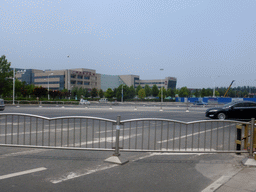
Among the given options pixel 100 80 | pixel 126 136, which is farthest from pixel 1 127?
pixel 100 80

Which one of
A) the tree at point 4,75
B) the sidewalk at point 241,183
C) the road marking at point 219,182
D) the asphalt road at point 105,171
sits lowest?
the asphalt road at point 105,171

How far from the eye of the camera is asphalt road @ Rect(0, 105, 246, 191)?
4.35 metres

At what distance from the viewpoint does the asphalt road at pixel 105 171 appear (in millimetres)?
4352

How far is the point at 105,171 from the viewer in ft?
17.0

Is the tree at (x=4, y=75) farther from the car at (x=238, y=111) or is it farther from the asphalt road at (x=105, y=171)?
the asphalt road at (x=105, y=171)

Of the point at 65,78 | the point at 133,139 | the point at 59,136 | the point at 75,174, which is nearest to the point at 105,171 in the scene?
the point at 75,174

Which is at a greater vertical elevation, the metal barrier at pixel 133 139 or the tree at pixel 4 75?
the tree at pixel 4 75

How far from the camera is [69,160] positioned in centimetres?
599

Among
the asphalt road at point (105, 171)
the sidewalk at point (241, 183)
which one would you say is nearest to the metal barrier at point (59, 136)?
the asphalt road at point (105, 171)

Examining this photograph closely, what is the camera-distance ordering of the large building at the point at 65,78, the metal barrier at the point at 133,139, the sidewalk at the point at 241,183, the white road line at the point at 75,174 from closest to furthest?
the sidewalk at the point at 241,183
the white road line at the point at 75,174
the metal barrier at the point at 133,139
the large building at the point at 65,78

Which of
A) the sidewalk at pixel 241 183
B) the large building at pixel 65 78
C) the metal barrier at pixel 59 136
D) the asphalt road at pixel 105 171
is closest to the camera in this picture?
the sidewalk at pixel 241 183

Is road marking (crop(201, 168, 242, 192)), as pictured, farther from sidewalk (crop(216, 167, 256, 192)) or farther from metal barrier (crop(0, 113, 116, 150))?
metal barrier (crop(0, 113, 116, 150))

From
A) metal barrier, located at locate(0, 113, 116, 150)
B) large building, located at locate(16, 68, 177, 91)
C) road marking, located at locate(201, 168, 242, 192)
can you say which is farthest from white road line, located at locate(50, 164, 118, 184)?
large building, located at locate(16, 68, 177, 91)

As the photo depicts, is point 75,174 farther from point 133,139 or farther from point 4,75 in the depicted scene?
point 4,75
